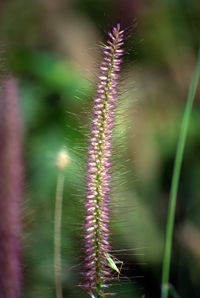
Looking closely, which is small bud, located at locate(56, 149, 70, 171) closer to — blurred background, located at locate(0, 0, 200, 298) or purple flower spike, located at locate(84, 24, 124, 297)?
purple flower spike, located at locate(84, 24, 124, 297)

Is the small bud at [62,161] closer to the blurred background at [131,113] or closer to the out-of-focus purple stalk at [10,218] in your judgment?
the out-of-focus purple stalk at [10,218]

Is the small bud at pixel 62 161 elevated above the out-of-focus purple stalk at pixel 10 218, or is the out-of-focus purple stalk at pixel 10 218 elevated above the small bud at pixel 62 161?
the small bud at pixel 62 161

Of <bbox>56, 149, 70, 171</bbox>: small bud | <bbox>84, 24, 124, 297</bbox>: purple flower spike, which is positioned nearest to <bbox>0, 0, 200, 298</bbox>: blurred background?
<bbox>56, 149, 70, 171</bbox>: small bud

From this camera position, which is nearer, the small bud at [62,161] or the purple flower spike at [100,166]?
the purple flower spike at [100,166]

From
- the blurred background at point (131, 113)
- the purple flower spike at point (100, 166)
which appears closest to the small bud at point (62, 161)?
the purple flower spike at point (100, 166)

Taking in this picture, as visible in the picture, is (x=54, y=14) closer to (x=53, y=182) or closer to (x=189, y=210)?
(x=53, y=182)

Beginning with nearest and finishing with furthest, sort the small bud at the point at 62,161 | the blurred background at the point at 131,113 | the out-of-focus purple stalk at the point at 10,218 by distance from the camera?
1. the out-of-focus purple stalk at the point at 10,218
2. the small bud at the point at 62,161
3. the blurred background at the point at 131,113

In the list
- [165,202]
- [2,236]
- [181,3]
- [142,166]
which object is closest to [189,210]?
[165,202]
